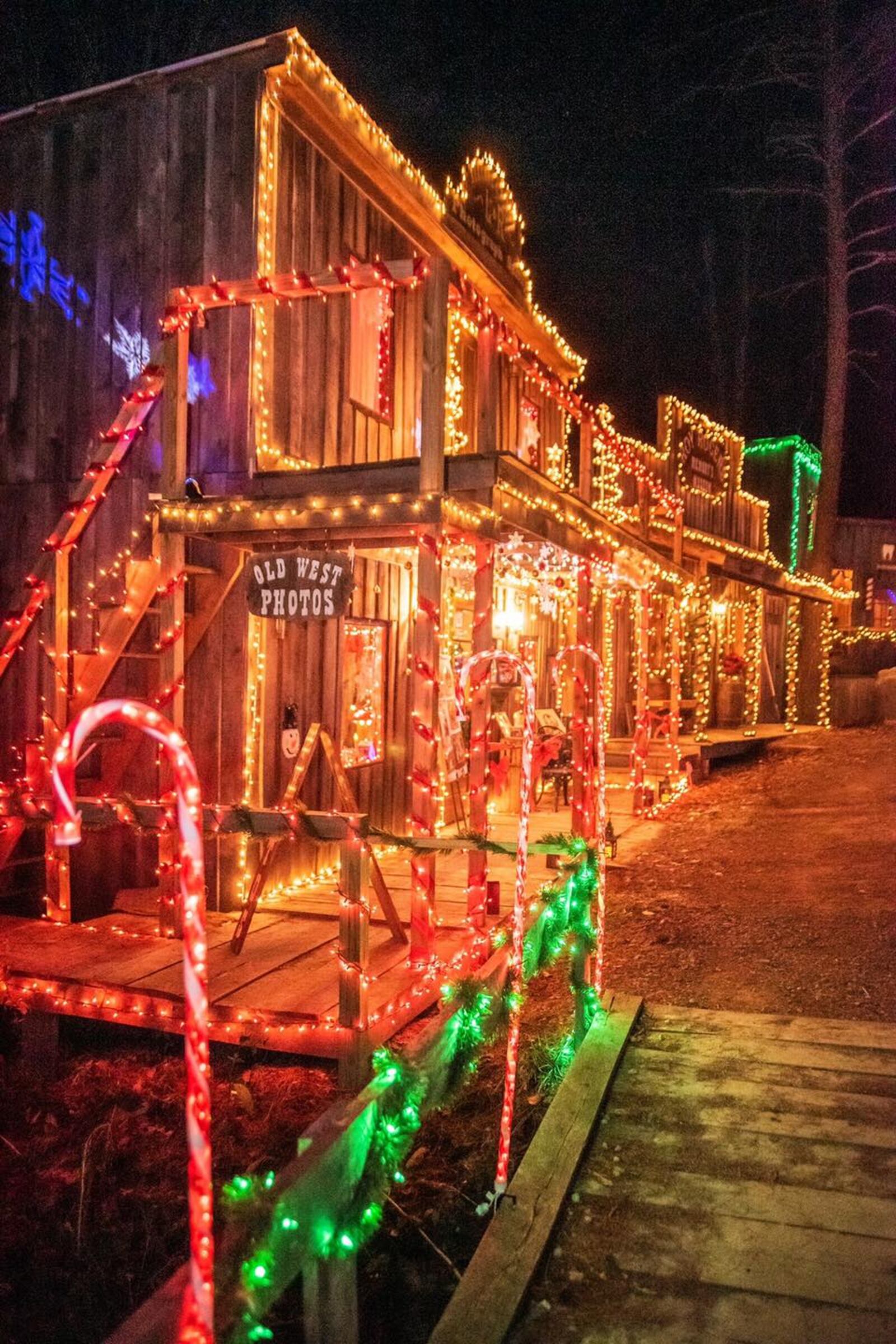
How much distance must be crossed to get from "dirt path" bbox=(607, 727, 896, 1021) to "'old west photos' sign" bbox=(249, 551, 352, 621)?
10.8 ft

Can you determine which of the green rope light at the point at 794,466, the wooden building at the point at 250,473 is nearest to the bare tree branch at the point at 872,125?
the green rope light at the point at 794,466

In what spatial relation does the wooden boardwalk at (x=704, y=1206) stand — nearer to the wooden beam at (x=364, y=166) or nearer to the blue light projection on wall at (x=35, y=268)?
the wooden beam at (x=364, y=166)

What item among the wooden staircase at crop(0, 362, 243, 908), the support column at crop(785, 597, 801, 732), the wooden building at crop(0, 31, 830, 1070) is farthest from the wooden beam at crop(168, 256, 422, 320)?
the support column at crop(785, 597, 801, 732)

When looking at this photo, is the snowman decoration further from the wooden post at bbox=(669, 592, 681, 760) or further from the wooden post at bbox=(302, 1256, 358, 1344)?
the wooden post at bbox=(669, 592, 681, 760)

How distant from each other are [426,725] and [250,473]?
2.91 m

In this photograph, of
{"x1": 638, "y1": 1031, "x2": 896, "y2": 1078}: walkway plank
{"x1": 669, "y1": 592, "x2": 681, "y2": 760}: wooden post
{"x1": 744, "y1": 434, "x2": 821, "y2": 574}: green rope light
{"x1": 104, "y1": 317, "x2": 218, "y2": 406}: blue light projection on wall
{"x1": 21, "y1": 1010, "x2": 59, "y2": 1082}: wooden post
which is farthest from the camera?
{"x1": 744, "y1": 434, "x2": 821, "y2": 574}: green rope light

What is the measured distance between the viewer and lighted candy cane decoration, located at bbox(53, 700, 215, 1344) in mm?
1831

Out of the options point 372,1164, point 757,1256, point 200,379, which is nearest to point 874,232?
point 200,379

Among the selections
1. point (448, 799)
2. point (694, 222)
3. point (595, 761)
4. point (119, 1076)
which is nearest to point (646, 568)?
point (448, 799)

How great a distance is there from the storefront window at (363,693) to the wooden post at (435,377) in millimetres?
3097

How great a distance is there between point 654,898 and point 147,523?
5514 mm

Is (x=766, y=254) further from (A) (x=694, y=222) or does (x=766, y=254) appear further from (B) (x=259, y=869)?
(B) (x=259, y=869)

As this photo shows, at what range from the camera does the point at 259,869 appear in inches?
241

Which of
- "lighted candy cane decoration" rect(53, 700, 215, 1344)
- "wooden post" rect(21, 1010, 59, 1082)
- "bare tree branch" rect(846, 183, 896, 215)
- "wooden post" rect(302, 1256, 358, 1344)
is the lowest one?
"wooden post" rect(21, 1010, 59, 1082)
